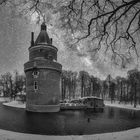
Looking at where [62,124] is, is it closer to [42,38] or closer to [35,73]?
[35,73]

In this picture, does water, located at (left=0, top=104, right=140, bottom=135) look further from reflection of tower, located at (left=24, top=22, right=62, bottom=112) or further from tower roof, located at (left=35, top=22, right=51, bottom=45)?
tower roof, located at (left=35, top=22, right=51, bottom=45)

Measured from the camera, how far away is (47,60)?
104 feet

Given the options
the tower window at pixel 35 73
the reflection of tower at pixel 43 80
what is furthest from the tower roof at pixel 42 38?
the tower window at pixel 35 73

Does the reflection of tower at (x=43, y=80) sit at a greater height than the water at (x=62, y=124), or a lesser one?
greater

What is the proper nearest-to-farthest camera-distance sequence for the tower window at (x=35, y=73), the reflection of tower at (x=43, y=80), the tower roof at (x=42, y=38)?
1. the reflection of tower at (x=43, y=80)
2. the tower window at (x=35, y=73)
3. the tower roof at (x=42, y=38)

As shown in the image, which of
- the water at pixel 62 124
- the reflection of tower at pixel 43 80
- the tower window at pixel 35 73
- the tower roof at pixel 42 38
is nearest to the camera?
the water at pixel 62 124

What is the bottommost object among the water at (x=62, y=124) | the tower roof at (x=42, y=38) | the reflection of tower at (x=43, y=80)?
the water at (x=62, y=124)

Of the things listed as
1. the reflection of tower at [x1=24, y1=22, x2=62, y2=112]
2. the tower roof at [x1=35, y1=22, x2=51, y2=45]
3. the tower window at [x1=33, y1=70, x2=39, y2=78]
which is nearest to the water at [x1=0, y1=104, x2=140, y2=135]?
the reflection of tower at [x1=24, y1=22, x2=62, y2=112]

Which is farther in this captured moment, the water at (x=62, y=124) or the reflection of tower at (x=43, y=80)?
the reflection of tower at (x=43, y=80)

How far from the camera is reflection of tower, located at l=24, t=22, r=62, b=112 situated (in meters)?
31.0

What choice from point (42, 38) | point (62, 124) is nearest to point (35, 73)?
point (42, 38)

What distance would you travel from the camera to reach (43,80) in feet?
103

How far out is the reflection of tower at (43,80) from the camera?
1222 inches

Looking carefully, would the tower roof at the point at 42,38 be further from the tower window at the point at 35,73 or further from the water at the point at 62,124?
the water at the point at 62,124
